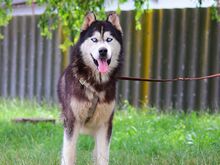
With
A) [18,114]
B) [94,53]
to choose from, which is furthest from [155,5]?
[94,53]

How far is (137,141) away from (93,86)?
188cm

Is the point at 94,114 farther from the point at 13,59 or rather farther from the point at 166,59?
the point at 13,59

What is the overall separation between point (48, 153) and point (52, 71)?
5585 millimetres

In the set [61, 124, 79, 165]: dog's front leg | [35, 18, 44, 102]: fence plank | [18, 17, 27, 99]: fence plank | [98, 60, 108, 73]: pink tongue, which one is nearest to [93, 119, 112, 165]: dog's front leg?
[61, 124, 79, 165]: dog's front leg

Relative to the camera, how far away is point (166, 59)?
1038 centimetres

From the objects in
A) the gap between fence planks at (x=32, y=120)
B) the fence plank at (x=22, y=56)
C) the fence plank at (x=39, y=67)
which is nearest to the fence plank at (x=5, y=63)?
the fence plank at (x=22, y=56)

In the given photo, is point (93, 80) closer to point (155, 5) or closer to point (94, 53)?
point (94, 53)

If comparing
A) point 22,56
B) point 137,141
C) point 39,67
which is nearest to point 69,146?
point 137,141

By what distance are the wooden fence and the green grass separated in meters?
0.76

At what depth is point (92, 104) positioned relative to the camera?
530 cm

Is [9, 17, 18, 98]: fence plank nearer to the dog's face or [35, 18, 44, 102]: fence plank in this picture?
[35, 18, 44, 102]: fence plank

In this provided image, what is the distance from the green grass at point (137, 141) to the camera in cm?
593

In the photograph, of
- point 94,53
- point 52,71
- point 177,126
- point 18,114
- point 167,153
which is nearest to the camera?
point 94,53

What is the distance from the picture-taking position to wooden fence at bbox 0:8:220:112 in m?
9.91
